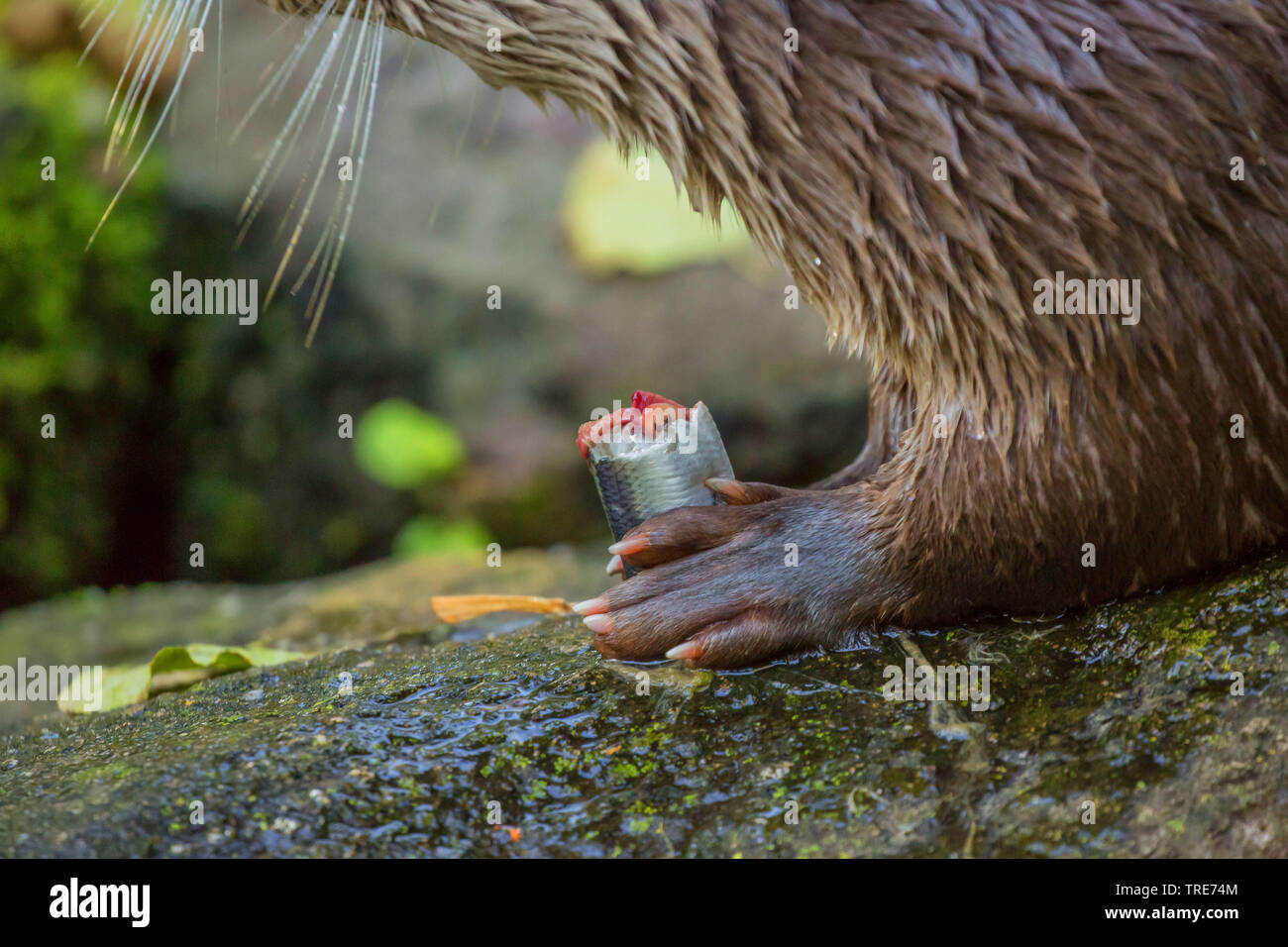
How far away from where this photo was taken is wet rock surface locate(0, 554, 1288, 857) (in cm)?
126

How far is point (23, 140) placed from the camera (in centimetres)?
388

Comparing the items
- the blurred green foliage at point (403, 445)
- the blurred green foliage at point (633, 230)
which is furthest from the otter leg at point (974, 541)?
the blurred green foliage at point (633, 230)

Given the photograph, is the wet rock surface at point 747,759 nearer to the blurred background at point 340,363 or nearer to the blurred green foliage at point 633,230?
the blurred background at point 340,363

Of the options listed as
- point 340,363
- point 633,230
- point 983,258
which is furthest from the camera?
point 633,230

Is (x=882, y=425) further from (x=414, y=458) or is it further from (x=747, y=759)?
(x=414, y=458)

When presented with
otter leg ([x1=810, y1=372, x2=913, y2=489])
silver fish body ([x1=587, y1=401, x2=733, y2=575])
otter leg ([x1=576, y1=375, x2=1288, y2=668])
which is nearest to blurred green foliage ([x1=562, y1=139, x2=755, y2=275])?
otter leg ([x1=810, y1=372, x2=913, y2=489])

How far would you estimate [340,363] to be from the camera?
13.6ft

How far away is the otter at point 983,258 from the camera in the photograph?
4.99 ft

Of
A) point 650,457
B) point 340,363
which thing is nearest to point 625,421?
point 650,457

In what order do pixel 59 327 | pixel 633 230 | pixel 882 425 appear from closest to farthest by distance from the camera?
pixel 882 425 → pixel 59 327 → pixel 633 230

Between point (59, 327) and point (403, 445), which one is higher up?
point (59, 327)

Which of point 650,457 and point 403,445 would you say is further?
point 403,445

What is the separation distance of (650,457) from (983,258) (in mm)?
505

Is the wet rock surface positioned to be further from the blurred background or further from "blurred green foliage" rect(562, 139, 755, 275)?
"blurred green foliage" rect(562, 139, 755, 275)
